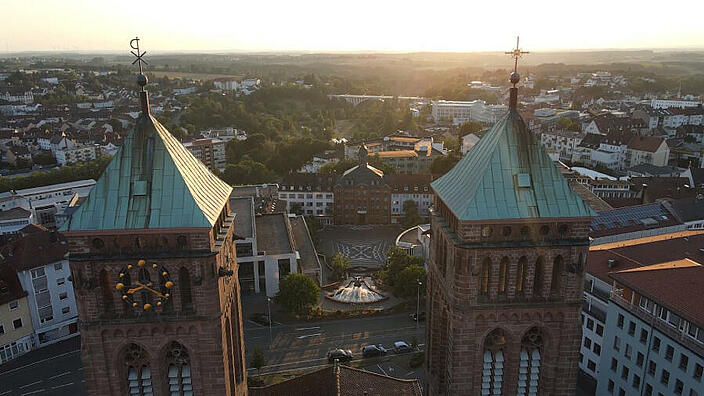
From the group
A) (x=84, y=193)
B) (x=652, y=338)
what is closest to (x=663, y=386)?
(x=652, y=338)

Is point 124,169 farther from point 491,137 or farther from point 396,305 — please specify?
point 396,305

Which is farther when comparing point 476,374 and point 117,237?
point 476,374

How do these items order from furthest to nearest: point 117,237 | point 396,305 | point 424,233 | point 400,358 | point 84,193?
point 84,193, point 424,233, point 396,305, point 400,358, point 117,237

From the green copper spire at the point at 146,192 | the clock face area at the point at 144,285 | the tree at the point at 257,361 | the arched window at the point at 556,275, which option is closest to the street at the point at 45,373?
the tree at the point at 257,361

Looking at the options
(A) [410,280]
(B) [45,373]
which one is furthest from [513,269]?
(B) [45,373]

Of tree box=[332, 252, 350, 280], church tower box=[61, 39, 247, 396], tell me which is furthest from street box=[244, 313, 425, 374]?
church tower box=[61, 39, 247, 396]

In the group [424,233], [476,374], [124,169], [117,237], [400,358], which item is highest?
[124,169]
